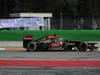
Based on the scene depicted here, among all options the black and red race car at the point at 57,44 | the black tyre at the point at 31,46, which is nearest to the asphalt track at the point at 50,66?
the black and red race car at the point at 57,44

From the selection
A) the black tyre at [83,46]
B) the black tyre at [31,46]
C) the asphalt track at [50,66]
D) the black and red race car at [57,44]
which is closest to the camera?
the asphalt track at [50,66]

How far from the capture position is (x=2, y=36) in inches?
1050

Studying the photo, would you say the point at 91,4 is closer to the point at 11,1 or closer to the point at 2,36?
the point at 11,1

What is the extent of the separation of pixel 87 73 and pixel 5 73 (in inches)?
101

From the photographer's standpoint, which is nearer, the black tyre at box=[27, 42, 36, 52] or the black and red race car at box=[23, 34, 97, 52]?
the black and red race car at box=[23, 34, 97, 52]

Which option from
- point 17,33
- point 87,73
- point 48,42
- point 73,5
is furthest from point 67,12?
point 87,73

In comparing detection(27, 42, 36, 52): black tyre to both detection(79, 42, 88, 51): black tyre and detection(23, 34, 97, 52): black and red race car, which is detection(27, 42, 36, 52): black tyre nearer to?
detection(23, 34, 97, 52): black and red race car

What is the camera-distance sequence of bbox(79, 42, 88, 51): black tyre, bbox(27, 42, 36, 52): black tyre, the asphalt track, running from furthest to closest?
1. bbox(27, 42, 36, 52): black tyre
2. bbox(79, 42, 88, 51): black tyre
3. the asphalt track

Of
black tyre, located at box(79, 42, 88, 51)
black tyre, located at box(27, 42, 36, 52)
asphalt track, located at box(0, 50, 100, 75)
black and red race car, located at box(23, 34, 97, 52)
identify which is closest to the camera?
asphalt track, located at box(0, 50, 100, 75)

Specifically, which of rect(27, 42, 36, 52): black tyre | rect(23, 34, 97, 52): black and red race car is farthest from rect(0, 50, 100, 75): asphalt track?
rect(27, 42, 36, 52): black tyre

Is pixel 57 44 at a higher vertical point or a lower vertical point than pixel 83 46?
higher

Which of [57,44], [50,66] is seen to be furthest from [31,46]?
[50,66]

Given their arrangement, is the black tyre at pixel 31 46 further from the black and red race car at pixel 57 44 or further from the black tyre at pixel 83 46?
the black tyre at pixel 83 46

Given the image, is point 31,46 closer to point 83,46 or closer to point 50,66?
point 83,46
